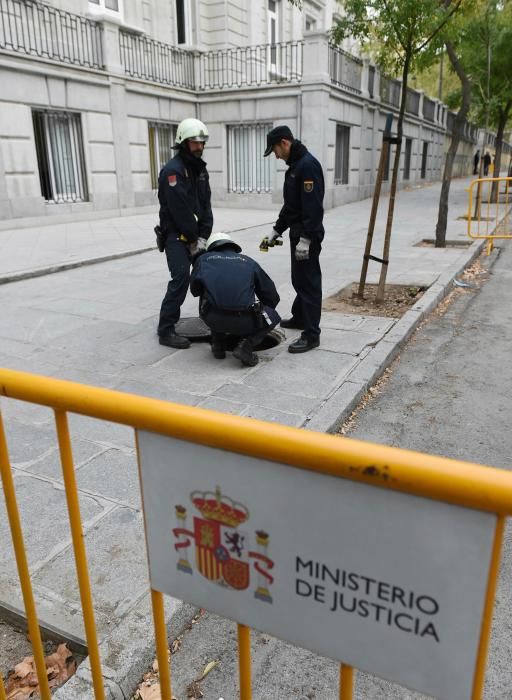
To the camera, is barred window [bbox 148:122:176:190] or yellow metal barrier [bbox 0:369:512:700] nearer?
yellow metal barrier [bbox 0:369:512:700]

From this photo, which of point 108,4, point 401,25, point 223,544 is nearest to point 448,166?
point 401,25

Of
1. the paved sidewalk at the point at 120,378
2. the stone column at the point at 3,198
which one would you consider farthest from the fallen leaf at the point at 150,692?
the stone column at the point at 3,198

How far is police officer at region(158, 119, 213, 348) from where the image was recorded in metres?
5.30

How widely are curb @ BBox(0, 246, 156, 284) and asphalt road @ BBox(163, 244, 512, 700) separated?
5.67 m

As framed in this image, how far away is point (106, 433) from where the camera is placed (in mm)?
3832

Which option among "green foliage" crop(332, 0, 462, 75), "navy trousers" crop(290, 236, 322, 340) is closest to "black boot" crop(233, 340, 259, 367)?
"navy trousers" crop(290, 236, 322, 340)

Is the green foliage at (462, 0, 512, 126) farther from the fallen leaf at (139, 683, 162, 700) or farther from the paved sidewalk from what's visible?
the fallen leaf at (139, 683, 162, 700)

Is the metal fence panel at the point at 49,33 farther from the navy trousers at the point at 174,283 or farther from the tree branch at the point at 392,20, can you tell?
the navy trousers at the point at 174,283

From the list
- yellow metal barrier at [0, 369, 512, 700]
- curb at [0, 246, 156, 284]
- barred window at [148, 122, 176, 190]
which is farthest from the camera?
barred window at [148, 122, 176, 190]

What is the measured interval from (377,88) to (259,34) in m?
5.10

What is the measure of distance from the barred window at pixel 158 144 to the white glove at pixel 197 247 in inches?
525

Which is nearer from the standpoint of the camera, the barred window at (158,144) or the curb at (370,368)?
the curb at (370,368)

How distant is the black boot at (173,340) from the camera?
554 centimetres

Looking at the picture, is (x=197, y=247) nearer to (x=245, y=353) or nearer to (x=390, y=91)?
(x=245, y=353)
